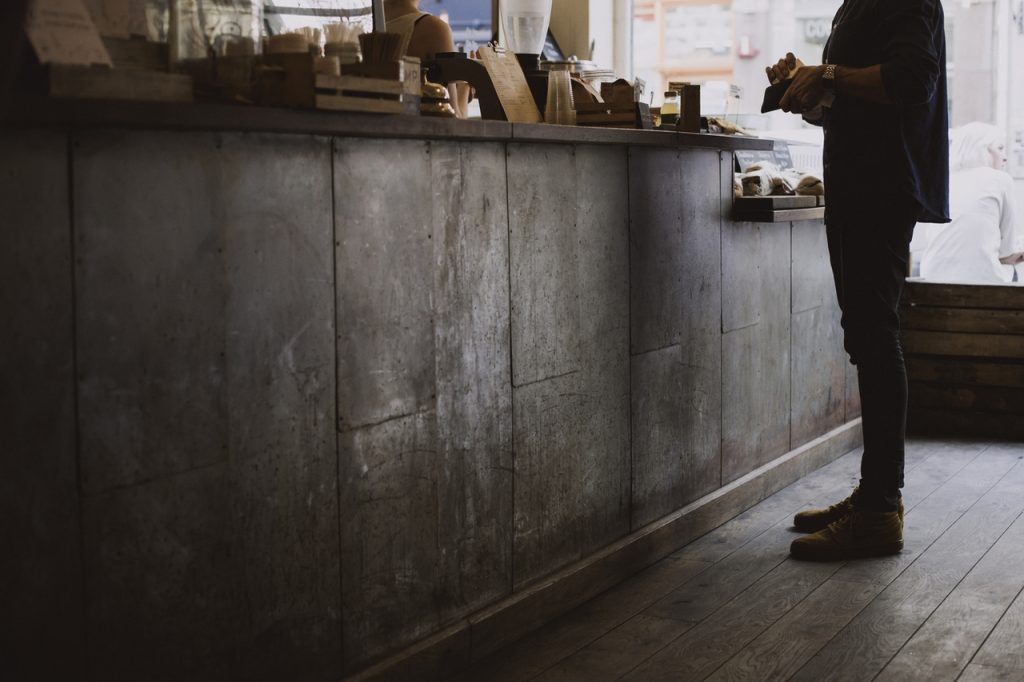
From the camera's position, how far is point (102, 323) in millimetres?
1763

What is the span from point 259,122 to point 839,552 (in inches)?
86.7

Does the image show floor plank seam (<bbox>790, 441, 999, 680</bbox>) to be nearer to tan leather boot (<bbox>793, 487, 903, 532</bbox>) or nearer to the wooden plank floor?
the wooden plank floor

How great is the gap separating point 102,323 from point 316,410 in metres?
0.51

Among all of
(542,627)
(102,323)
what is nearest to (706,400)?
(542,627)

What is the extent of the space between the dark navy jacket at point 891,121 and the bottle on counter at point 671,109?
1.68 feet

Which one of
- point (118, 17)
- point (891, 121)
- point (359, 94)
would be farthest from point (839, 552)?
point (118, 17)

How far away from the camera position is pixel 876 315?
3.34m

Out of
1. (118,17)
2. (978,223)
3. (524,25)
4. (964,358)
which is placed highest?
(524,25)

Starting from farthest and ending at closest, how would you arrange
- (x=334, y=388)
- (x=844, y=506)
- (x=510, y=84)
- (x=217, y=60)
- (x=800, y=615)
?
(x=844, y=506) → (x=510, y=84) → (x=800, y=615) → (x=334, y=388) → (x=217, y=60)

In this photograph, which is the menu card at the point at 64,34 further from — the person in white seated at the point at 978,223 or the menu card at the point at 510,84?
the person in white seated at the point at 978,223

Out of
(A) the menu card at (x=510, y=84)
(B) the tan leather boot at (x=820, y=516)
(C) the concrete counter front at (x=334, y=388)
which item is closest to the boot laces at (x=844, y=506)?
(B) the tan leather boot at (x=820, y=516)

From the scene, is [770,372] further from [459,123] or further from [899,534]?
[459,123]

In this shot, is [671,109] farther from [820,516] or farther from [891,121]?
[820,516]

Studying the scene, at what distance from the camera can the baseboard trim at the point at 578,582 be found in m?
2.48
